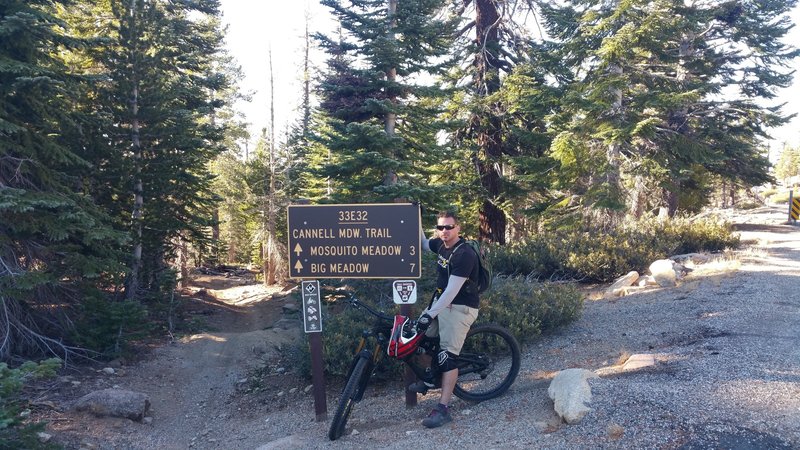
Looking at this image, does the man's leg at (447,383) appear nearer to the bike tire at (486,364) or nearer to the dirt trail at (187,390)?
the bike tire at (486,364)

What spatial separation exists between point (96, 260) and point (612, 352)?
8159mm

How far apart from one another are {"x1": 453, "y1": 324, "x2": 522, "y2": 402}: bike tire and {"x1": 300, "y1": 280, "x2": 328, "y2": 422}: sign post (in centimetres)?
157

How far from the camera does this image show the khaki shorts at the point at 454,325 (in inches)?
217

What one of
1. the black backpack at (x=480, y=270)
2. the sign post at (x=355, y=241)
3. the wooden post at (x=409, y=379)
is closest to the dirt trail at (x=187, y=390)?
the wooden post at (x=409, y=379)

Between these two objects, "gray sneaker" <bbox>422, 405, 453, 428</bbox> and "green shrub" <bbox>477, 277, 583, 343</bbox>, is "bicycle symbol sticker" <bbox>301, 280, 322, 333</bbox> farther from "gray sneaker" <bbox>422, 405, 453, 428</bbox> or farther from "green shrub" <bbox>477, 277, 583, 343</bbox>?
"green shrub" <bbox>477, 277, 583, 343</bbox>

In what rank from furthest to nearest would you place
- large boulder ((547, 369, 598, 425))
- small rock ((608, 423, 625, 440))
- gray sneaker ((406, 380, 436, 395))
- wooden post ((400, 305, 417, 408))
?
wooden post ((400, 305, 417, 408))
gray sneaker ((406, 380, 436, 395))
large boulder ((547, 369, 598, 425))
small rock ((608, 423, 625, 440))

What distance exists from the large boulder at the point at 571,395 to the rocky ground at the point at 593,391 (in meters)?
0.08

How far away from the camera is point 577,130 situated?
16.7 meters

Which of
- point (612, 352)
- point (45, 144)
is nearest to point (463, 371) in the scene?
point (612, 352)

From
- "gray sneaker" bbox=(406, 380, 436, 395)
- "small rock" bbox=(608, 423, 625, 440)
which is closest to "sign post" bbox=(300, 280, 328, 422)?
"gray sneaker" bbox=(406, 380, 436, 395)

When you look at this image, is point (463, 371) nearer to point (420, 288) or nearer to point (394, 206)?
point (394, 206)

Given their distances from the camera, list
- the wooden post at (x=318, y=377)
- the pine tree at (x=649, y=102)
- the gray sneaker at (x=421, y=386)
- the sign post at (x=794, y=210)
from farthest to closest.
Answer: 1. the sign post at (x=794, y=210)
2. the pine tree at (x=649, y=102)
3. the wooden post at (x=318, y=377)
4. the gray sneaker at (x=421, y=386)

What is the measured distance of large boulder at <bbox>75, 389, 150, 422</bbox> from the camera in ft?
23.6

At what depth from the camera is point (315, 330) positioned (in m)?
6.44
